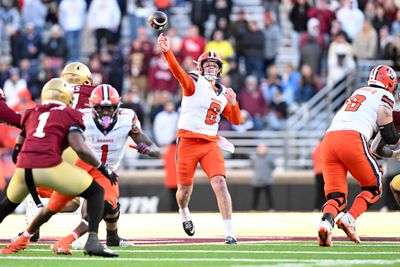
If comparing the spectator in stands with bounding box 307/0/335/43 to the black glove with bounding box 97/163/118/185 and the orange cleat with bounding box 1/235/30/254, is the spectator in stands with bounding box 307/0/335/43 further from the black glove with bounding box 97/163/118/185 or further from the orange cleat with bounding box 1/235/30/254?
the orange cleat with bounding box 1/235/30/254

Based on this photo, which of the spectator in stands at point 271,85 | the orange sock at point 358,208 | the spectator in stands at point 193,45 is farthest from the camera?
the spectator in stands at point 193,45

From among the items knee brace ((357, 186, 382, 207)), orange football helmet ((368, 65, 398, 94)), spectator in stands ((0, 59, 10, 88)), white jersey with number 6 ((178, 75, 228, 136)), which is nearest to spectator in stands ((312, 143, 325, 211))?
spectator in stands ((0, 59, 10, 88))

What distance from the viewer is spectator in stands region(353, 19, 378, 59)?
2273 cm

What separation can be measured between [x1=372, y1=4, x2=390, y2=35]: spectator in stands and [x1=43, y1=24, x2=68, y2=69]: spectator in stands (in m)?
6.29

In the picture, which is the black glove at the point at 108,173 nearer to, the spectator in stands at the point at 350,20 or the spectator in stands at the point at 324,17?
the spectator in stands at the point at 324,17

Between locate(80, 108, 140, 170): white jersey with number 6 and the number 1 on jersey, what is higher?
the number 1 on jersey

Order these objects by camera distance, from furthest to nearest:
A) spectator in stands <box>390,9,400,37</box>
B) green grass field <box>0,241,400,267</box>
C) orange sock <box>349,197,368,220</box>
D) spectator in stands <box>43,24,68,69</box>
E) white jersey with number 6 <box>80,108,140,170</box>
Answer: spectator in stands <box>43,24,68,69</box> → spectator in stands <box>390,9,400,37</box> → orange sock <box>349,197,368,220</box> → white jersey with number 6 <box>80,108,140,170</box> → green grass field <box>0,241,400,267</box>

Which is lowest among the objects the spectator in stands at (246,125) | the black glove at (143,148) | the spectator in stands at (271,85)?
the spectator in stands at (246,125)

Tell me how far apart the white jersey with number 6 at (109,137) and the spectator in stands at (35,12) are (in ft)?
47.8

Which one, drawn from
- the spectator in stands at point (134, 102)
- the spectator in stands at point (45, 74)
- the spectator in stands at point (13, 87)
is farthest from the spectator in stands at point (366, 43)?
the spectator in stands at point (13, 87)

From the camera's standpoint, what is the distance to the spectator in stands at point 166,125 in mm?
22094

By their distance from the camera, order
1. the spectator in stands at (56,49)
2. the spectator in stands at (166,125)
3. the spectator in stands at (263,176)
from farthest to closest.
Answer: the spectator in stands at (56,49)
the spectator in stands at (166,125)
the spectator in stands at (263,176)

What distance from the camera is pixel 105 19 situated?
969 inches

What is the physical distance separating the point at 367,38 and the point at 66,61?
20.4 feet
